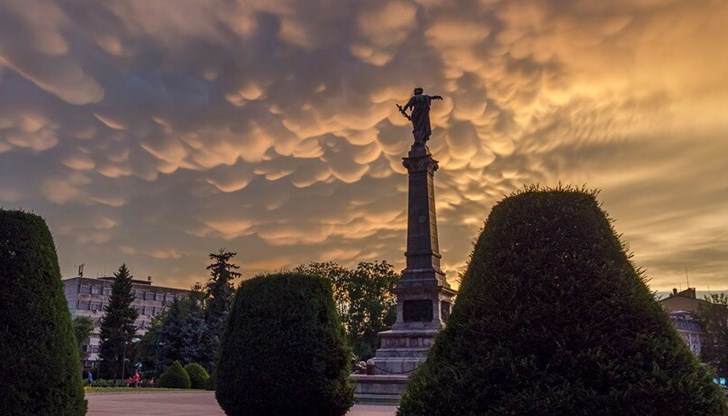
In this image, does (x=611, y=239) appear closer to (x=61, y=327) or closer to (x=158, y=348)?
(x=61, y=327)

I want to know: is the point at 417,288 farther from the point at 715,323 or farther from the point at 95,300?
the point at 95,300

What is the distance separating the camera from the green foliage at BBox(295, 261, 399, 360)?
225 feet

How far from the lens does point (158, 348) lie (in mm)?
53406

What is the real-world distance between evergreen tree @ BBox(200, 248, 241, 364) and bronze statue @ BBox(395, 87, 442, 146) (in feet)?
94.3

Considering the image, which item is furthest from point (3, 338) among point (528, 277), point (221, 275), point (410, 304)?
point (221, 275)

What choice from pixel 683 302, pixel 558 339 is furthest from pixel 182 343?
pixel 683 302

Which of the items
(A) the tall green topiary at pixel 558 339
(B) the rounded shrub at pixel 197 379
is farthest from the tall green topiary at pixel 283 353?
(B) the rounded shrub at pixel 197 379

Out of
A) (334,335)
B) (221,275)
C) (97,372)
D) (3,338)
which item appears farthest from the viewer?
(221,275)

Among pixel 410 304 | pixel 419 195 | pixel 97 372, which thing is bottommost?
pixel 97 372

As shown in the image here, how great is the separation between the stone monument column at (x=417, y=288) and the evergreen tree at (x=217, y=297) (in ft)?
92.6

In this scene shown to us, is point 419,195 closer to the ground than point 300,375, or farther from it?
farther from it

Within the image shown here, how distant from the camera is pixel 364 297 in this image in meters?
70.2

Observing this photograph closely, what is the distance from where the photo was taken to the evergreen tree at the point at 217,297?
53.0m

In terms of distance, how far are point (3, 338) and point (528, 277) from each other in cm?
716
